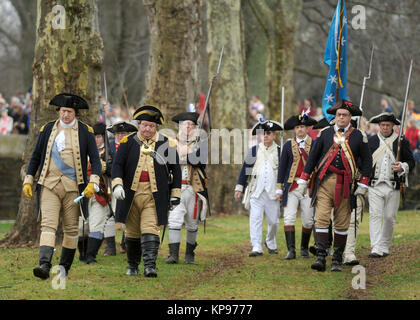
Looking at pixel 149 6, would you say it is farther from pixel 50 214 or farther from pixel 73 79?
pixel 50 214

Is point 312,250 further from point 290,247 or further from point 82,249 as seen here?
point 82,249

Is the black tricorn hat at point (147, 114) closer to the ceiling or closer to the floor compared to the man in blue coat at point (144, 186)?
closer to the ceiling

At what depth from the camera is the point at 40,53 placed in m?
13.6

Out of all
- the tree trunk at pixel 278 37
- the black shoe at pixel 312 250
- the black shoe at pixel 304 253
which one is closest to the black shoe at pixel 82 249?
the black shoe at pixel 304 253

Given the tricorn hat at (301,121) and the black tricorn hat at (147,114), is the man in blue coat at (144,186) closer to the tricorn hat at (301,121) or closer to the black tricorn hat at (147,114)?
the black tricorn hat at (147,114)

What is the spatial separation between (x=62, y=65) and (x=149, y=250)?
431cm

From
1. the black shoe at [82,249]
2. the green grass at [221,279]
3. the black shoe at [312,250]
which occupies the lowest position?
the green grass at [221,279]

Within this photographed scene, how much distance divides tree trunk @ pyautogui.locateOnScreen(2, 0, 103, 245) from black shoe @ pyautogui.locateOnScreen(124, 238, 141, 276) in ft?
11.2

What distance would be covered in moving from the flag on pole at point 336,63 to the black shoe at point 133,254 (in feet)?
12.6

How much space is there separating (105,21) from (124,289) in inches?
1144

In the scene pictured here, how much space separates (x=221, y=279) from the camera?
1078cm

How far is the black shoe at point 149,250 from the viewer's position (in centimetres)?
1037

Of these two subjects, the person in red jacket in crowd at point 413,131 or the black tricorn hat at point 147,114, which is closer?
the black tricorn hat at point 147,114

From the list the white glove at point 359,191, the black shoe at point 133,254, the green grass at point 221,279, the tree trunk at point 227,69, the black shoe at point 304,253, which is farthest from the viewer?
the tree trunk at point 227,69
